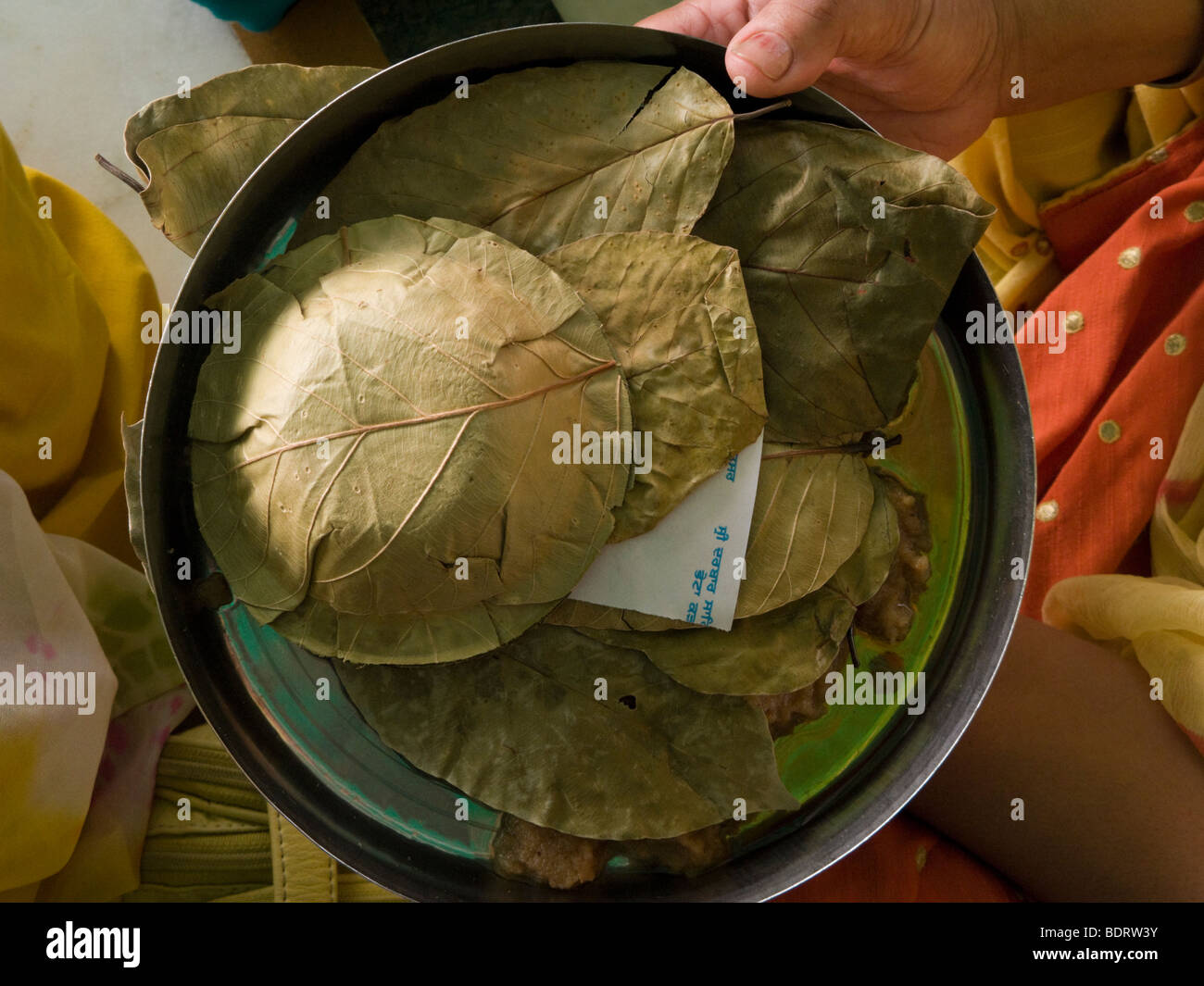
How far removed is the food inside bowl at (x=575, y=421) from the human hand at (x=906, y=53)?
141 millimetres

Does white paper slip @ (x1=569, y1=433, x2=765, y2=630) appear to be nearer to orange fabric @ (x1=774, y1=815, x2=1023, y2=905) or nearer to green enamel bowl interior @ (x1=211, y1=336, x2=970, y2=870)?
green enamel bowl interior @ (x1=211, y1=336, x2=970, y2=870)

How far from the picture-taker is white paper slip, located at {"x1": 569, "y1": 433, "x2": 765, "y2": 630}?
50 centimetres

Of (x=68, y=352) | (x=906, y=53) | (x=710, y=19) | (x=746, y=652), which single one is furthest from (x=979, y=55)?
(x=68, y=352)

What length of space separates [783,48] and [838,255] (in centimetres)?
13

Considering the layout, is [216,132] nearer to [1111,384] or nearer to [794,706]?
[794,706]

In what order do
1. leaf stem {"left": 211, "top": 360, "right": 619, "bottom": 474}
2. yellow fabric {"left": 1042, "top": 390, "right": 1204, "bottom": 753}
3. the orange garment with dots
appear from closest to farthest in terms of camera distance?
1. leaf stem {"left": 211, "top": 360, "right": 619, "bottom": 474}
2. yellow fabric {"left": 1042, "top": 390, "right": 1204, "bottom": 753}
3. the orange garment with dots

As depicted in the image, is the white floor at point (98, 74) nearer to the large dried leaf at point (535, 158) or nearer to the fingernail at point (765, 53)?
the large dried leaf at point (535, 158)

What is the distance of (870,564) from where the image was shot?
0.55 metres

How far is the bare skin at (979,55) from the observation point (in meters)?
0.74

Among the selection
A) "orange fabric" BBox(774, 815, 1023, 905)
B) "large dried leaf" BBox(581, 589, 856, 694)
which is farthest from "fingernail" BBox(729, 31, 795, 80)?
"orange fabric" BBox(774, 815, 1023, 905)

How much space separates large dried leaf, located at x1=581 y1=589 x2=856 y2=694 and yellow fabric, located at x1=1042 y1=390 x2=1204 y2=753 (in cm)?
39

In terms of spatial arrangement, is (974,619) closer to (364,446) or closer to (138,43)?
(364,446)

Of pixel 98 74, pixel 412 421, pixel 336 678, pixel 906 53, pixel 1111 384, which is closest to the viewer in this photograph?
pixel 412 421

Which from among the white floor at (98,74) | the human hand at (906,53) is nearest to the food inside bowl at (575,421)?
the human hand at (906,53)
